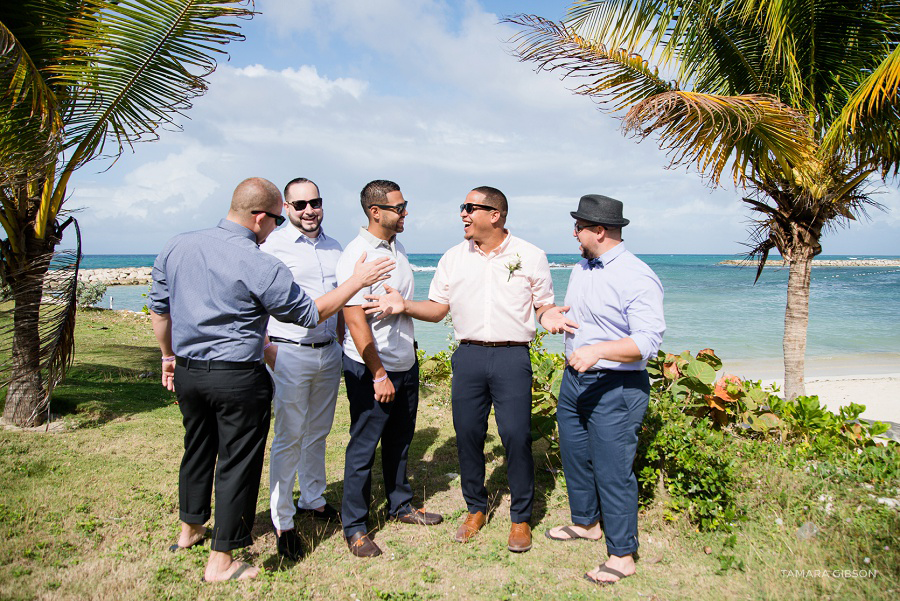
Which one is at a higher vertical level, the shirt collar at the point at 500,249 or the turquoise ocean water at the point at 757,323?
the shirt collar at the point at 500,249

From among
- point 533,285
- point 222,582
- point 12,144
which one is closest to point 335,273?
point 533,285

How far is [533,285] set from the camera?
411 centimetres

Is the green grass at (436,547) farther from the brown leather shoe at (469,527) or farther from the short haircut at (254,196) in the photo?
the short haircut at (254,196)

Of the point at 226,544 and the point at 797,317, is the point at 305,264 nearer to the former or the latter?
the point at 226,544

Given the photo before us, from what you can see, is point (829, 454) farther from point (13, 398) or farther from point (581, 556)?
point (13, 398)

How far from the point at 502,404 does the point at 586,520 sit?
3.33 feet

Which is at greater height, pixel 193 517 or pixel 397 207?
pixel 397 207

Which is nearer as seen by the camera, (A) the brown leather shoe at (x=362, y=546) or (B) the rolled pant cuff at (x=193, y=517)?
(B) the rolled pant cuff at (x=193, y=517)

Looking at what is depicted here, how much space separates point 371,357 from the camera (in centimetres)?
387

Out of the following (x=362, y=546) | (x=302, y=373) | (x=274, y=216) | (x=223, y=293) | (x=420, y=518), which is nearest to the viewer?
(x=223, y=293)

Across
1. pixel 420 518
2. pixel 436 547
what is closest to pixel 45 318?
pixel 420 518

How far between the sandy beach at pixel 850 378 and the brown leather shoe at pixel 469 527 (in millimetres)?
6290

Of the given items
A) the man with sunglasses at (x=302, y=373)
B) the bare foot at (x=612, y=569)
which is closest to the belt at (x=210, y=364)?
the man with sunglasses at (x=302, y=373)

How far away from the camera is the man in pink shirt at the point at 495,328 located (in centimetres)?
397
